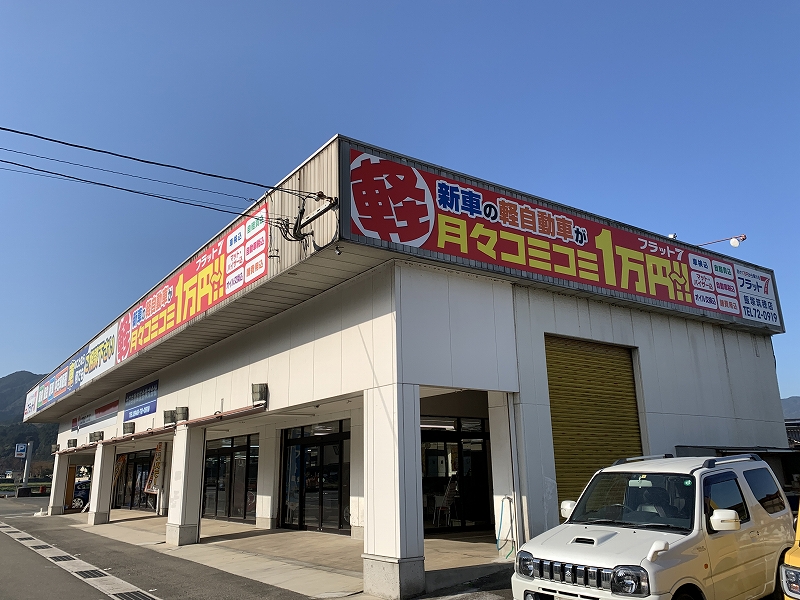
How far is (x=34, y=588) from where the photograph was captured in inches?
412

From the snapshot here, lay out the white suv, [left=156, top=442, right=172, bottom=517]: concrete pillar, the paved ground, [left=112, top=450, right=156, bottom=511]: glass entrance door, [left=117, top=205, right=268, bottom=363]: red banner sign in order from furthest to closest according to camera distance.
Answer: [left=112, top=450, right=156, bottom=511]: glass entrance door → [left=156, top=442, right=172, bottom=517]: concrete pillar → [left=117, top=205, right=268, bottom=363]: red banner sign → the paved ground → the white suv

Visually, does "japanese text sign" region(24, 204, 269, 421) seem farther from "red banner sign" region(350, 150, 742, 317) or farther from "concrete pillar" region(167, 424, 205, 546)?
"concrete pillar" region(167, 424, 205, 546)

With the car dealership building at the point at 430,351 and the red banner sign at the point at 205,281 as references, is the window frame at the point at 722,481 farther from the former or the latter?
the red banner sign at the point at 205,281

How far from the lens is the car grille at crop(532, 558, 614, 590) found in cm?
532

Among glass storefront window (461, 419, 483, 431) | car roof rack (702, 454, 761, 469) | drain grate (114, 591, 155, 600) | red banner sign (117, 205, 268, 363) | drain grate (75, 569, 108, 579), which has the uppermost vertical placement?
red banner sign (117, 205, 268, 363)

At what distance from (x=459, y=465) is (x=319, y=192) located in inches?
338

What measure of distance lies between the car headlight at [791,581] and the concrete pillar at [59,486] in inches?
1353

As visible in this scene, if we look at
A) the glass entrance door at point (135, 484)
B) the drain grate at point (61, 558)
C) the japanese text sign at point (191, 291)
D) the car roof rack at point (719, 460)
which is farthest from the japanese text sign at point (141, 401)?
the car roof rack at point (719, 460)

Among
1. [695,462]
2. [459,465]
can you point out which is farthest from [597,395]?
[695,462]

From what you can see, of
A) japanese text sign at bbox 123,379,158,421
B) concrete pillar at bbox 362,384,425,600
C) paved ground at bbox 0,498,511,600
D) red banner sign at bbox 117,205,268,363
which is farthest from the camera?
japanese text sign at bbox 123,379,158,421

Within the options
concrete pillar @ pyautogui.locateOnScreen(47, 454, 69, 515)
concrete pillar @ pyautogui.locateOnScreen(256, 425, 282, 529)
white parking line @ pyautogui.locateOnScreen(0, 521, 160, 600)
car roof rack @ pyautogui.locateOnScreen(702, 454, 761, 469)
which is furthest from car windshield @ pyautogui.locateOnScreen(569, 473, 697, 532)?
concrete pillar @ pyautogui.locateOnScreen(47, 454, 69, 515)

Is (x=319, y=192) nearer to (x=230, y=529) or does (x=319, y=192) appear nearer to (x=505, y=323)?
(x=505, y=323)

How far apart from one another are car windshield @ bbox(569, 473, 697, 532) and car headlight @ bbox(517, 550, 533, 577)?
92cm

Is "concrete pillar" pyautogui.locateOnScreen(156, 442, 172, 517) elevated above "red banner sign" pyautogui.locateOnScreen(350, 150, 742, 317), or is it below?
below
